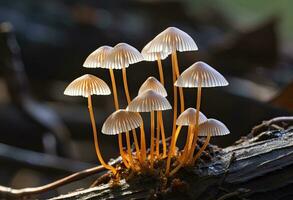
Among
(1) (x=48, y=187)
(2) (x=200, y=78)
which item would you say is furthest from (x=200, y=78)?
(1) (x=48, y=187)

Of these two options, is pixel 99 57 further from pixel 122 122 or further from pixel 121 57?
pixel 122 122

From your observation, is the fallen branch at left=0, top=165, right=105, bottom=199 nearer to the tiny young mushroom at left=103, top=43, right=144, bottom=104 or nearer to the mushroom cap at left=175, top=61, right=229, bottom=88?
the tiny young mushroom at left=103, top=43, right=144, bottom=104

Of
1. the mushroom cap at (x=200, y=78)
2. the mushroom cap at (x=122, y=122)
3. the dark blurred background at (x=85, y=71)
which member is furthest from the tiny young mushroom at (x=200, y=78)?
the dark blurred background at (x=85, y=71)

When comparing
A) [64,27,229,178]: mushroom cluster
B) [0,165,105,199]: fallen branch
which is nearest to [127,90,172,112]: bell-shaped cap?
[64,27,229,178]: mushroom cluster

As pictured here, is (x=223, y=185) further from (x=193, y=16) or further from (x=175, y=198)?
(x=193, y=16)

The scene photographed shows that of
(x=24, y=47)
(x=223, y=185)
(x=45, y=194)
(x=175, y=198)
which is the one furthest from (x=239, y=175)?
(x=24, y=47)

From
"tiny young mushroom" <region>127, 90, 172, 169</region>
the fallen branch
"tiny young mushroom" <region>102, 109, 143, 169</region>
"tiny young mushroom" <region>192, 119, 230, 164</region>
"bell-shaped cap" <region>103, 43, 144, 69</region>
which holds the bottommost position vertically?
the fallen branch

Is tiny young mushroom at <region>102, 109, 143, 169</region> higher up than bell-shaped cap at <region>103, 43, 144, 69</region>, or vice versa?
bell-shaped cap at <region>103, 43, 144, 69</region>
